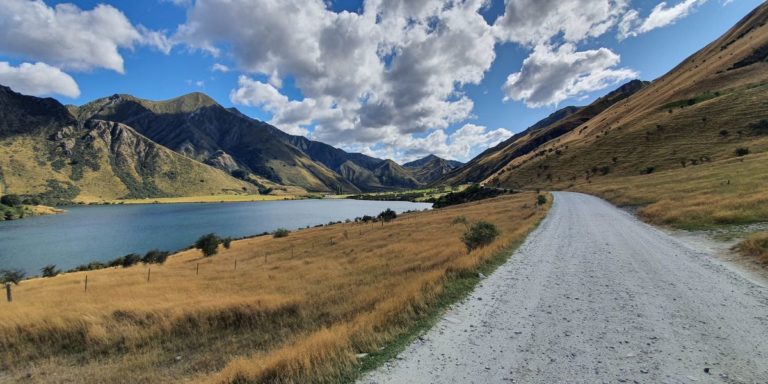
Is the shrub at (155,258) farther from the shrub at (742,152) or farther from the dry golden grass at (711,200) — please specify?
the shrub at (742,152)

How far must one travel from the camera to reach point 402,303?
933 cm

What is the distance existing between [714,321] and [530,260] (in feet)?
24.0

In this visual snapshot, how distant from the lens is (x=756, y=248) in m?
13.7

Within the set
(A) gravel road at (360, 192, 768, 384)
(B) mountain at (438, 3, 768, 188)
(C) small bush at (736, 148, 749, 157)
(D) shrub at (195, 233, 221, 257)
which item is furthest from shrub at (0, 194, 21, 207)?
(C) small bush at (736, 148, 749, 157)

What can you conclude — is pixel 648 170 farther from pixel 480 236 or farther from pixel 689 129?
pixel 480 236

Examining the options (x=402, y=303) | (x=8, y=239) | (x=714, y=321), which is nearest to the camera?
(x=714, y=321)

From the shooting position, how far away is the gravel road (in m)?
5.78

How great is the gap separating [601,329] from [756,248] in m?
12.0

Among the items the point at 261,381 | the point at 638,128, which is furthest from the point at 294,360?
the point at 638,128

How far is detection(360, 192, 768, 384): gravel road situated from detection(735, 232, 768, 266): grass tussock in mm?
1384

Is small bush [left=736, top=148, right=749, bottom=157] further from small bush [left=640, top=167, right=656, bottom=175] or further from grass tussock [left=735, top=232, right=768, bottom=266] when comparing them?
grass tussock [left=735, top=232, right=768, bottom=266]

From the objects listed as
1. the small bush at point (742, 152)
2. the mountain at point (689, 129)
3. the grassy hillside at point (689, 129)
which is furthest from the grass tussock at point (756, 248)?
the grassy hillside at point (689, 129)

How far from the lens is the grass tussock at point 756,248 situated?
12758 mm

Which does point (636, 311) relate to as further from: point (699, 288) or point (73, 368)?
point (73, 368)
